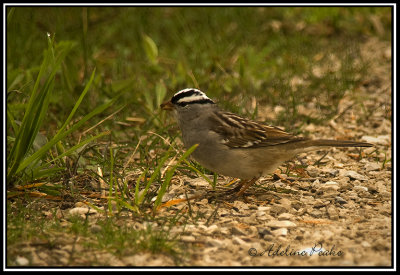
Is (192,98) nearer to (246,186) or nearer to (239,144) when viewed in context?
(239,144)

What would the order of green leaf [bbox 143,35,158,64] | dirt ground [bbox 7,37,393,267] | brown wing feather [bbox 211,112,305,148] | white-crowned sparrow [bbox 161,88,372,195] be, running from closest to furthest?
dirt ground [bbox 7,37,393,267] → white-crowned sparrow [bbox 161,88,372,195] → brown wing feather [bbox 211,112,305,148] → green leaf [bbox 143,35,158,64]

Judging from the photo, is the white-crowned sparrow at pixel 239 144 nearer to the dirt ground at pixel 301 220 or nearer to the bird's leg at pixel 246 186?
the bird's leg at pixel 246 186

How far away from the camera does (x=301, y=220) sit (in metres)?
4.62

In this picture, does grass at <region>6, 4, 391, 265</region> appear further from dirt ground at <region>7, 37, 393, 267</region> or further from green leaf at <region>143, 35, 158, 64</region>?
dirt ground at <region>7, 37, 393, 267</region>

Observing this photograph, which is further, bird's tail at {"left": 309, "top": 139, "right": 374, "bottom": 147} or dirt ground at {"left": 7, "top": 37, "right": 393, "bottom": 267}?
bird's tail at {"left": 309, "top": 139, "right": 374, "bottom": 147}

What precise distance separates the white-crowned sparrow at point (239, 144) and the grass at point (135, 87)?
9.2 inches

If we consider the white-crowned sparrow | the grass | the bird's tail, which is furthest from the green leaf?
the bird's tail

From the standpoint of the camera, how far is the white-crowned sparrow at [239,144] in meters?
5.01

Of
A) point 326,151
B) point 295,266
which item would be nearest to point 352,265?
point 295,266

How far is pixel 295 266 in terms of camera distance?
12.3 feet

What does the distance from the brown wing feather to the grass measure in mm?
431

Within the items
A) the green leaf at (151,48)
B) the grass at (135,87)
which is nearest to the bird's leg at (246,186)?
the grass at (135,87)

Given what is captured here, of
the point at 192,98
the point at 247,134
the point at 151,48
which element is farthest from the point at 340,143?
the point at 151,48

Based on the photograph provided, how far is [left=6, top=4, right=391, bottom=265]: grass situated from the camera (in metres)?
4.54
